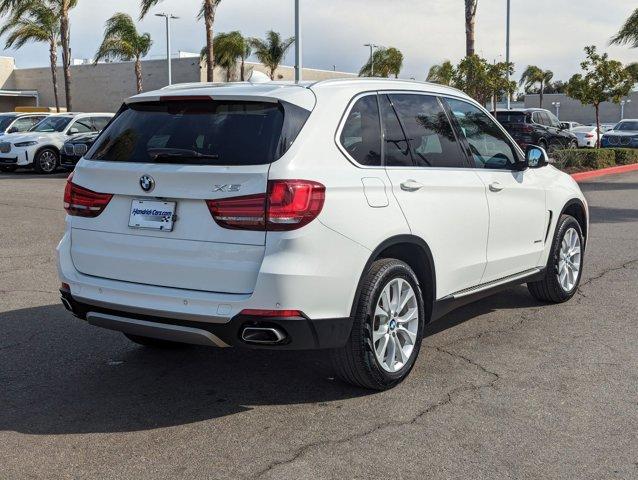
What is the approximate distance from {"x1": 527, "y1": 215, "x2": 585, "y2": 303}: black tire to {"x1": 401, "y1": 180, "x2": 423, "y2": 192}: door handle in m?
2.23

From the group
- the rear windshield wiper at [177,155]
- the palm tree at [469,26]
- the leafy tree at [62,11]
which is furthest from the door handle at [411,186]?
the leafy tree at [62,11]

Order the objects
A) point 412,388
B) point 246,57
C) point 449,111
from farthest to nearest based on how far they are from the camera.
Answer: point 246,57 < point 449,111 < point 412,388

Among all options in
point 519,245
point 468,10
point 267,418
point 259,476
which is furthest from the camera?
point 468,10

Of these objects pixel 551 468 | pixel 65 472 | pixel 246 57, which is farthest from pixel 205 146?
pixel 246 57

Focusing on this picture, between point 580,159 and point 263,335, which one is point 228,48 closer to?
point 580,159

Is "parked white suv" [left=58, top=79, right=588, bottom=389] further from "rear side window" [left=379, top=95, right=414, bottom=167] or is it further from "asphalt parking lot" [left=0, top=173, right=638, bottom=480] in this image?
"asphalt parking lot" [left=0, top=173, right=638, bottom=480]

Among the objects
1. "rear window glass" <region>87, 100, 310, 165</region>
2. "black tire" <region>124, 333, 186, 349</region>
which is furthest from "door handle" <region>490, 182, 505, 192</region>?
"black tire" <region>124, 333, 186, 349</region>

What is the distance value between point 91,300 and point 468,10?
23584mm

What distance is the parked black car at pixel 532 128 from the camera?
2832 centimetres

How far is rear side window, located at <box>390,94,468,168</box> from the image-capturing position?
5266 mm

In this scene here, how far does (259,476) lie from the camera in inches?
148

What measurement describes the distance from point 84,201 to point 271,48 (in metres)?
50.0

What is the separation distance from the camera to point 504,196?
5996mm

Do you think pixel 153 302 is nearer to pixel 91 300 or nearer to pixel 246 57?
pixel 91 300
